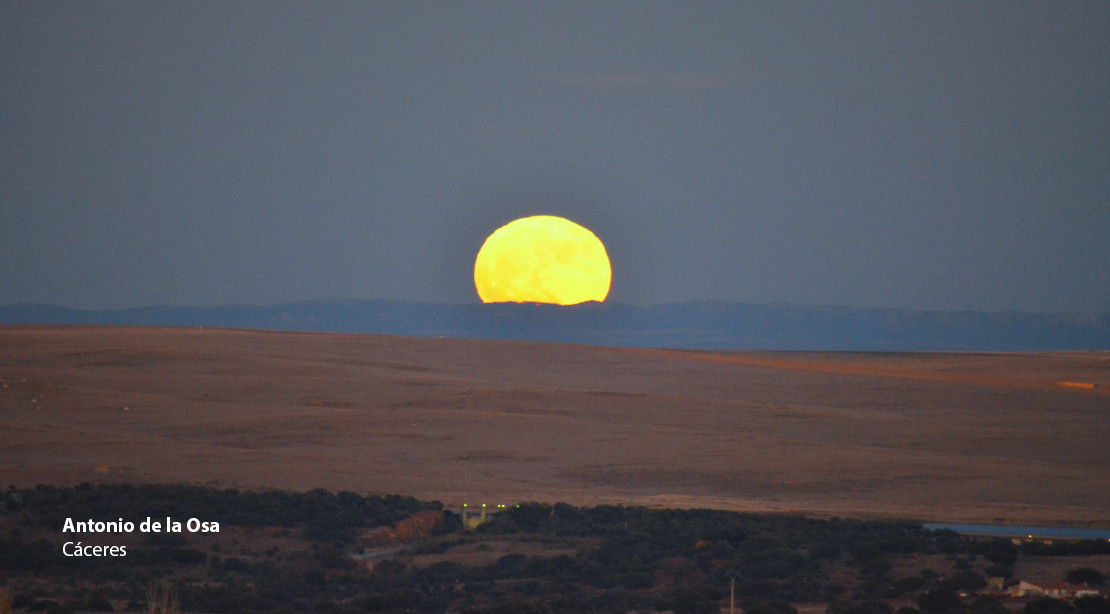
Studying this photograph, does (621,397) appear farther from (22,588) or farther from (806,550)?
(22,588)

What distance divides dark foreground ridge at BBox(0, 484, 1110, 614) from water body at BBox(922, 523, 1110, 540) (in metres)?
1.24

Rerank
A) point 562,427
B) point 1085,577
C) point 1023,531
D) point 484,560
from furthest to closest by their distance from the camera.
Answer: point 562,427 → point 1023,531 → point 484,560 → point 1085,577

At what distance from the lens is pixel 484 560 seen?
19578mm

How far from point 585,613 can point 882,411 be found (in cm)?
3060

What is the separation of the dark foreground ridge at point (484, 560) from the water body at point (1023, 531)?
124cm

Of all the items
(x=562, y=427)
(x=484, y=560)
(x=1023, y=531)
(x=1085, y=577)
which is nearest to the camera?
(x=1085, y=577)

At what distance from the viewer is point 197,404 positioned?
130ft

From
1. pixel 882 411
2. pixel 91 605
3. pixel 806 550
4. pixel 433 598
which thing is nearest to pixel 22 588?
pixel 91 605

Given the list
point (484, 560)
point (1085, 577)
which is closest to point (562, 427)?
point (484, 560)

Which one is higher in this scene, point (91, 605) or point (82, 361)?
point (82, 361)

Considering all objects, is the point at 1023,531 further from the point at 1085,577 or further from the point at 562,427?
the point at 562,427

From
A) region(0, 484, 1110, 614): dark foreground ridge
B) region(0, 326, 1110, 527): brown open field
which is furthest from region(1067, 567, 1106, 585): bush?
region(0, 326, 1110, 527): brown open field

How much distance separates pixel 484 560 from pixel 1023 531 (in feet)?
32.7

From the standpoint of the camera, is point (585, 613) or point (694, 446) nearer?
point (585, 613)
